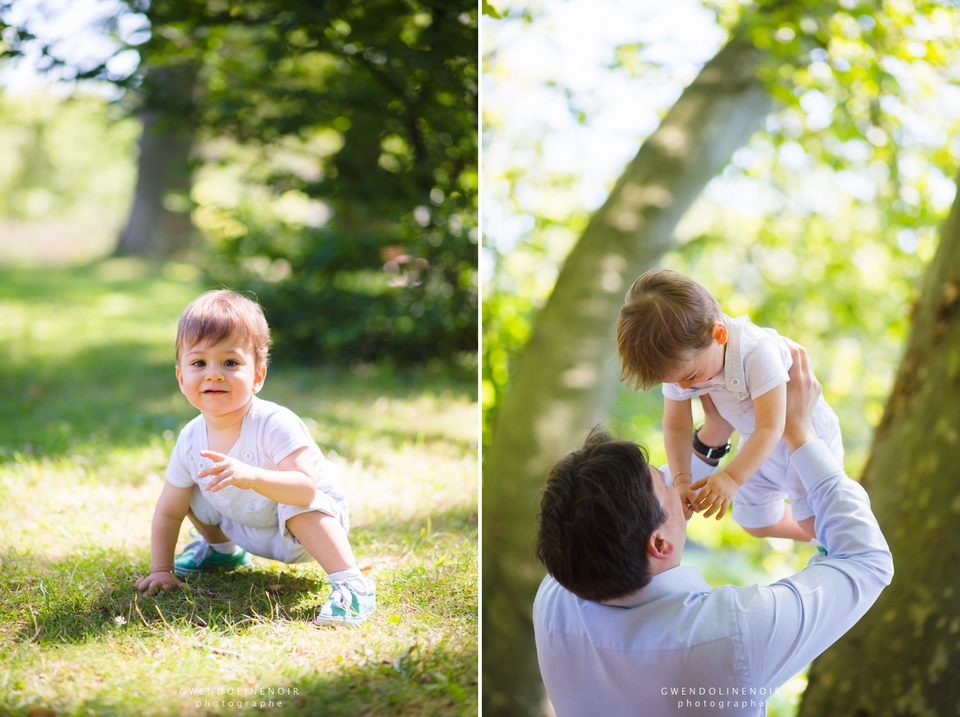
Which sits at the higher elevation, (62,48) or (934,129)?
(62,48)

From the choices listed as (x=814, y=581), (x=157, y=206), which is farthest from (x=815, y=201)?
(x=157, y=206)

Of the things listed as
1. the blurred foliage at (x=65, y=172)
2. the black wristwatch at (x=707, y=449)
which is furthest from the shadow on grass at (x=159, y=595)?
the blurred foliage at (x=65, y=172)

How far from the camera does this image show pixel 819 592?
114 cm

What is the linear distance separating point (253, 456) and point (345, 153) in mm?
2121

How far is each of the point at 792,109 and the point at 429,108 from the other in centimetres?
125

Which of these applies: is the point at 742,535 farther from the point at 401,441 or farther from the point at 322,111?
the point at 322,111

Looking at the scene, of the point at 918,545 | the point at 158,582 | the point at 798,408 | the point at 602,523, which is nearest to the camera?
the point at 602,523

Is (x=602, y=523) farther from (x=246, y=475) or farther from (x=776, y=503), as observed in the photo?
(x=246, y=475)

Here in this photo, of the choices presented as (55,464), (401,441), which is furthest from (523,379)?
(55,464)

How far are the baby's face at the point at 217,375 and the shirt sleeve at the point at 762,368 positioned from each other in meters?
0.88

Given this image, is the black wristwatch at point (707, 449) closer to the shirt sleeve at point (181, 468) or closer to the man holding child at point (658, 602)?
the man holding child at point (658, 602)

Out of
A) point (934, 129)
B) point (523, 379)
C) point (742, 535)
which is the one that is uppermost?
point (934, 129)

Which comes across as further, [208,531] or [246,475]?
[208,531]

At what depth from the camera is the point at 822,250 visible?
3109mm
